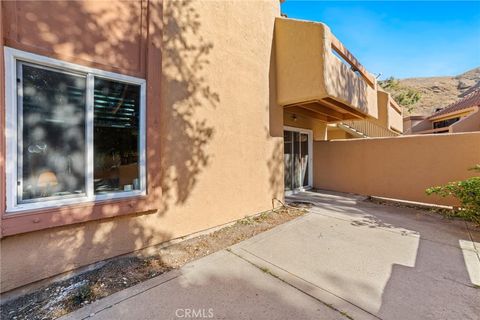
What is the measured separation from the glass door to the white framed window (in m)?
5.82

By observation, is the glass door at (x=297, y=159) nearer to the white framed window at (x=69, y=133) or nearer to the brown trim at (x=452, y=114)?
the white framed window at (x=69, y=133)

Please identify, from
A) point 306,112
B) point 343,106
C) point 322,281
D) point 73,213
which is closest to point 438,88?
point 306,112

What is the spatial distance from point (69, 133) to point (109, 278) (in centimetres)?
190

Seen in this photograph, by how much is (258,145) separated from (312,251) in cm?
268

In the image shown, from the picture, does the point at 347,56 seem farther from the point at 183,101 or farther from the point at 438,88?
the point at 438,88

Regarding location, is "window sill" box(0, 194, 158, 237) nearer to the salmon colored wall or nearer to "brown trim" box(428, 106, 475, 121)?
the salmon colored wall

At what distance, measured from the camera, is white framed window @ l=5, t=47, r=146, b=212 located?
231 centimetres

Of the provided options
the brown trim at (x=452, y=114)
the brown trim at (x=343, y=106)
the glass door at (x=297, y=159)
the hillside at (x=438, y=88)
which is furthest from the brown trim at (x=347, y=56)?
the hillside at (x=438, y=88)

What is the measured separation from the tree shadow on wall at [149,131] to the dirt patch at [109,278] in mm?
176

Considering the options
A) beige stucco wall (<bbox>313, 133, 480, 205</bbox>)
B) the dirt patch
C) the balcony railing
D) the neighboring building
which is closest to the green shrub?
beige stucco wall (<bbox>313, 133, 480, 205</bbox>)

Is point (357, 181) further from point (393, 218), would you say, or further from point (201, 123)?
point (201, 123)

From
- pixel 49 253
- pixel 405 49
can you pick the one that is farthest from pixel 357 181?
pixel 405 49

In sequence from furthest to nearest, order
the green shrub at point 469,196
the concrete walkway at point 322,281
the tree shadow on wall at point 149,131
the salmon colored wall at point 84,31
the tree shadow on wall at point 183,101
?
the green shrub at point 469,196 < the tree shadow on wall at point 183,101 < the tree shadow on wall at point 149,131 < the salmon colored wall at point 84,31 < the concrete walkway at point 322,281

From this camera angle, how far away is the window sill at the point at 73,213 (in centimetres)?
220
